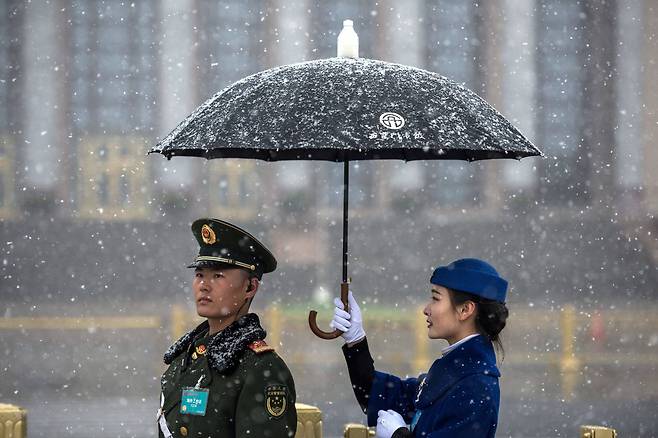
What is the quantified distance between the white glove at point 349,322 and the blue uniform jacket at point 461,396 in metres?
0.31

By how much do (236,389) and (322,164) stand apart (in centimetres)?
2827

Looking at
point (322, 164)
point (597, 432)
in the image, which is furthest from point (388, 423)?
point (322, 164)

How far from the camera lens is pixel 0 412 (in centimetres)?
441

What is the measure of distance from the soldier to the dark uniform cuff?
43 cm

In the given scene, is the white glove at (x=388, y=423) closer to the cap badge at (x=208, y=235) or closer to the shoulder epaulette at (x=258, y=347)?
the shoulder epaulette at (x=258, y=347)

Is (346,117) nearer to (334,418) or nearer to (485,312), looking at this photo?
(485,312)

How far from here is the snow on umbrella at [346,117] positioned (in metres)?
3.34

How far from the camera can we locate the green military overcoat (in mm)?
3111

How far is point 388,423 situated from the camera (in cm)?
336

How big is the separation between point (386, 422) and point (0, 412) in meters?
1.88

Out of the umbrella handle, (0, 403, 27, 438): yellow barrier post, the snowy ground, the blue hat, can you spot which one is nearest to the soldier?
the umbrella handle

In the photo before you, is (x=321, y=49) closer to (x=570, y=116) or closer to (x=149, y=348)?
(x=570, y=116)

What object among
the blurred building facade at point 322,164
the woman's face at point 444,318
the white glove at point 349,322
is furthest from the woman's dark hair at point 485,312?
the blurred building facade at point 322,164

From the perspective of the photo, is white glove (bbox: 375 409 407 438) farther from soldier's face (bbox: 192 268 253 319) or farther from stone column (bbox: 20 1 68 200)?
stone column (bbox: 20 1 68 200)
